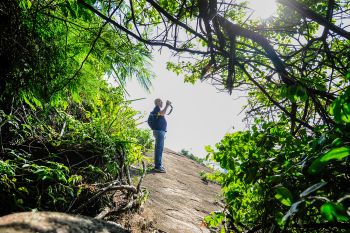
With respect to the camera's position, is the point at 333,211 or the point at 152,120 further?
the point at 152,120

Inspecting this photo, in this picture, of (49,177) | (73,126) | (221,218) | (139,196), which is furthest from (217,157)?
(73,126)

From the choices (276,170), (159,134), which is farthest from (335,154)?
(159,134)

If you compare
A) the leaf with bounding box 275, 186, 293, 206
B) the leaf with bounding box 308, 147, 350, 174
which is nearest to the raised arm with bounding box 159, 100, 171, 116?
the leaf with bounding box 275, 186, 293, 206

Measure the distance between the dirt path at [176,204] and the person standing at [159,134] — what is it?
268 mm

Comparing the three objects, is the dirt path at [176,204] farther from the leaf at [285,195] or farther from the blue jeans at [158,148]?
the leaf at [285,195]

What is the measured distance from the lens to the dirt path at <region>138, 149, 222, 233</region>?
3764 mm

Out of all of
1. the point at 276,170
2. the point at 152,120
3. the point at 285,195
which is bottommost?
the point at 285,195

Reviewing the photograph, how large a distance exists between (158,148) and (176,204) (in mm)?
1829

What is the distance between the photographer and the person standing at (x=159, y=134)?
6312 mm

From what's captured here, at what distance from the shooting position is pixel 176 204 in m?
4.66

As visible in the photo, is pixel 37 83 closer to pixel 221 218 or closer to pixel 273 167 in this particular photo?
pixel 221 218

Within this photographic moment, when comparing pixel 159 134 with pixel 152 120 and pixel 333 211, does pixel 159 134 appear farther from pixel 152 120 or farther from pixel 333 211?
pixel 333 211

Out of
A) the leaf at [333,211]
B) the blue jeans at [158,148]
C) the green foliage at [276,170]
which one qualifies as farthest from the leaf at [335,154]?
the blue jeans at [158,148]

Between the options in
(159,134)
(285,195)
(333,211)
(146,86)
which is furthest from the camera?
(159,134)
